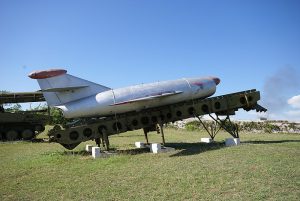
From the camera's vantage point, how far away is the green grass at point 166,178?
6.90 meters

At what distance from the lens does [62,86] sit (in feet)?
47.2

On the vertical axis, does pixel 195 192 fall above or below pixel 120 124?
below

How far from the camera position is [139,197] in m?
6.90

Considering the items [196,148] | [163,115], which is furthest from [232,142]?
[163,115]

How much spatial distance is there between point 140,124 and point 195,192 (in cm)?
823

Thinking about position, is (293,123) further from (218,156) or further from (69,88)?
(69,88)

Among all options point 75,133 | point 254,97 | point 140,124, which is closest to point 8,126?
point 75,133

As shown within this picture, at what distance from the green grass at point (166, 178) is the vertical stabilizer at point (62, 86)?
3472 mm

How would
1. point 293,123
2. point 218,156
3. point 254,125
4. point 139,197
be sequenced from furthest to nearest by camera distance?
point 254,125 < point 293,123 < point 218,156 < point 139,197

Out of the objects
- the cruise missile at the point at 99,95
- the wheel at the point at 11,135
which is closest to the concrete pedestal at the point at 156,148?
the cruise missile at the point at 99,95

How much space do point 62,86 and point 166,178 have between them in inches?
312

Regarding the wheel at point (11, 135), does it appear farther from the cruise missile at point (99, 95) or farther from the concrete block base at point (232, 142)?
the concrete block base at point (232, 142)

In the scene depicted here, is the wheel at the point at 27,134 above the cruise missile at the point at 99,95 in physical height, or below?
below

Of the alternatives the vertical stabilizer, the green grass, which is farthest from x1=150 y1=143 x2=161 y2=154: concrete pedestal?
the vertical stabilizer
